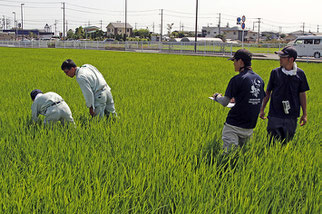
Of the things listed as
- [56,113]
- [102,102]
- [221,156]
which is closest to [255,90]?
[221,156]

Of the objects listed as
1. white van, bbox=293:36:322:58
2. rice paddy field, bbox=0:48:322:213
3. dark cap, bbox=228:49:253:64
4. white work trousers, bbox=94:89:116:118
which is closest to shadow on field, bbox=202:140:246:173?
rice paddy field, bbox=0:48:322:213

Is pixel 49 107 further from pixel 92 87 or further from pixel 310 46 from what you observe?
pixel 310 46

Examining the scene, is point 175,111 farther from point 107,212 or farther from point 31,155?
point 107,212

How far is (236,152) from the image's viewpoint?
3418mm

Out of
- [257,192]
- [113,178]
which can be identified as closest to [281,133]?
[257,192]

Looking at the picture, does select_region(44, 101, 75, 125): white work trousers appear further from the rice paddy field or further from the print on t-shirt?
the print on t-shirt

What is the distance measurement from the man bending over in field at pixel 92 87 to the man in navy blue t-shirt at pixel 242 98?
1861 millimetres

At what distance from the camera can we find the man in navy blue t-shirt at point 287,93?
3.26 meters

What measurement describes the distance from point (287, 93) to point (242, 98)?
2.00 ft

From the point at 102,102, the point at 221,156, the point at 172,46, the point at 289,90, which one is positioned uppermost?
the point at 172,46

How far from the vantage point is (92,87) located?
14.1 ft

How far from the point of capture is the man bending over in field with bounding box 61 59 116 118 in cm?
408

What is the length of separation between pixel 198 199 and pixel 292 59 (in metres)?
1.85

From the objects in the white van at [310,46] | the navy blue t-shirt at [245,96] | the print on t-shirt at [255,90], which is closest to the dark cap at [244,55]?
the navy blue t-shirt at [245,96]
